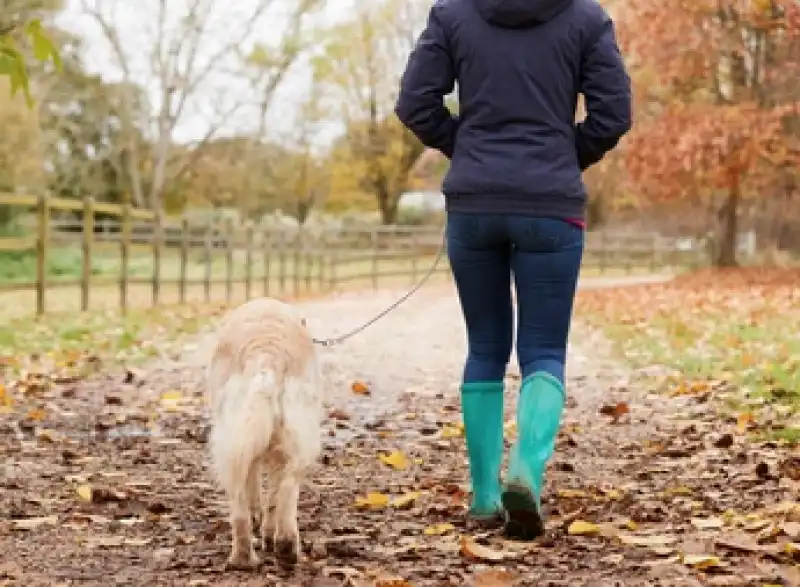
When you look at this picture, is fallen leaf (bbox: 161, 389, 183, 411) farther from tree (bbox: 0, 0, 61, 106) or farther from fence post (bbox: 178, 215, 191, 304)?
fence post (bbox: 178, 215, 191, 304)

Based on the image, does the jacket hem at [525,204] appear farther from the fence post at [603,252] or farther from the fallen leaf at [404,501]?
the fence post at [603,252]

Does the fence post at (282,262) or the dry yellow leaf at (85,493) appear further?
the fence post at (282,262)

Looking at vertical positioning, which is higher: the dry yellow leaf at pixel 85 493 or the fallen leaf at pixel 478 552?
the fallen leaf at pixel 478 552

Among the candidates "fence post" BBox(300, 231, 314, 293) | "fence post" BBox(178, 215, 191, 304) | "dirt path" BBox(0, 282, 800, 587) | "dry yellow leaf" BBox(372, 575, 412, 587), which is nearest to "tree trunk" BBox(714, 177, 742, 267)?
A: "fence post" BBox(300, 231, 314, 293)

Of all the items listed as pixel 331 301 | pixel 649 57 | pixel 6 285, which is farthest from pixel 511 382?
pixel 649 57

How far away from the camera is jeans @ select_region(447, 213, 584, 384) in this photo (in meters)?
3.81

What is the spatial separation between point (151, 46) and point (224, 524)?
1089 inches

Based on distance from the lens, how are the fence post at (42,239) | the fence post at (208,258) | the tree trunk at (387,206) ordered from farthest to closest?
the tree trunk at (387,206) → the fence post at (208,258) → the fence post at (42,239)

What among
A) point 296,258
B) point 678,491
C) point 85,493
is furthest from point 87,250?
point 678,491

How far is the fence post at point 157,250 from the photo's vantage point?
16562mm

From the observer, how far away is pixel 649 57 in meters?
22.1

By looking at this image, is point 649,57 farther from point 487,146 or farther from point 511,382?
point 487,146

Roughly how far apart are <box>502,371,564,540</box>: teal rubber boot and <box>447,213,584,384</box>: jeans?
0.22 feet

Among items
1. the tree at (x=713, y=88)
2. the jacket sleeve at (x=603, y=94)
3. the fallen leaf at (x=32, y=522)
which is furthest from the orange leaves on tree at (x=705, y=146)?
the fallen leaf at (x=32, y=522)
